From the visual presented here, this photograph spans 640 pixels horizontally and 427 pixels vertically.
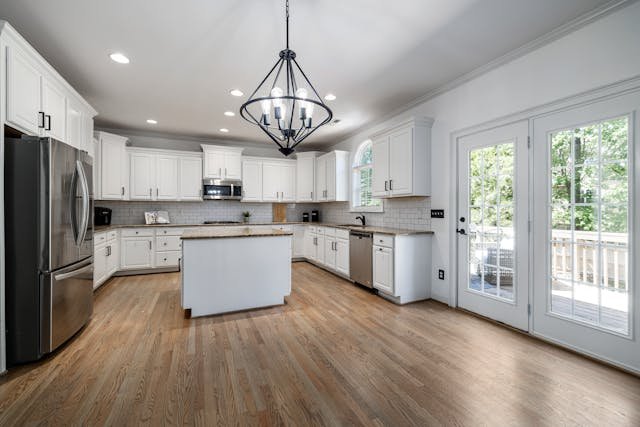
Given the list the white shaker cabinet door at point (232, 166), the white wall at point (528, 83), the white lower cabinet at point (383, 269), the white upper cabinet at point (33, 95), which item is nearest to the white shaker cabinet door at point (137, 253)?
the white shaker cabinet door at point (232, 166)

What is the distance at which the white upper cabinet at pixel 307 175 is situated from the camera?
21.4ft

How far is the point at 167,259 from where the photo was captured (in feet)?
17.4

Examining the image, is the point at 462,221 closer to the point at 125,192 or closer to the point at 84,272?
the point at 84,272

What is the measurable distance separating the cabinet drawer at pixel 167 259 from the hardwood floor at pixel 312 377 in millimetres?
2225

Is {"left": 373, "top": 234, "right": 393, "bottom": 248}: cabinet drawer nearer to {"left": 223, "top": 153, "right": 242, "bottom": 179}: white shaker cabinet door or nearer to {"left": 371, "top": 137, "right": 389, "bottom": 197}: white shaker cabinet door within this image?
{"left": 371, "top": 137, "right": 389, "bottom": 197}: white shaker cabinet door

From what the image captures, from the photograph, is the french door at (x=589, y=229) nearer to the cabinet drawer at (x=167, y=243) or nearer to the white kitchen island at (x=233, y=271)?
the white kitchen island at (x=233, y=271)

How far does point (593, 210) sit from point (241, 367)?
3.06 meters

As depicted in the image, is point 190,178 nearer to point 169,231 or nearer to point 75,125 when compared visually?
point 169,231

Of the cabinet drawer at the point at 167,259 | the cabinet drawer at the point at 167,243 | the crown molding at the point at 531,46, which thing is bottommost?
the cabinet drawer at the point at 167,259

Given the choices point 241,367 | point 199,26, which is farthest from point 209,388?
point 199,26

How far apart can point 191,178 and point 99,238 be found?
2.02m

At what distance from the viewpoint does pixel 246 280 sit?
134 inches

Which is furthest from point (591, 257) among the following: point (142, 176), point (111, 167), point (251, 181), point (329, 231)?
point (111, 167)

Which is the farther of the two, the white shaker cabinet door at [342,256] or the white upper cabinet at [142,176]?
the white upper cabinet at [142,176]
